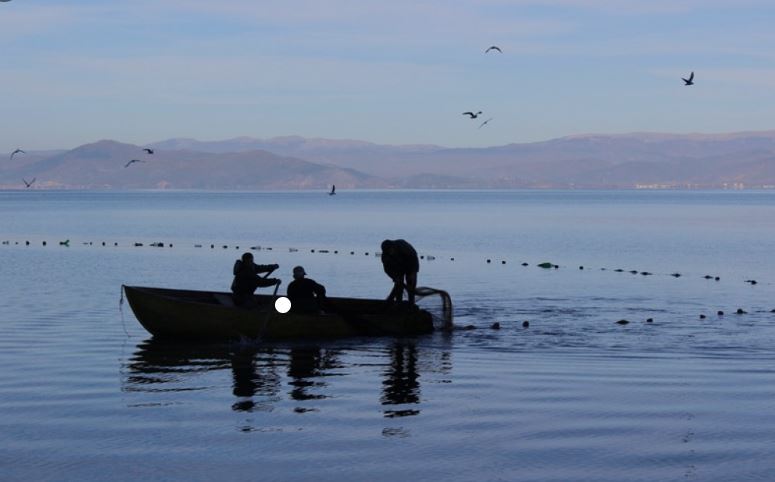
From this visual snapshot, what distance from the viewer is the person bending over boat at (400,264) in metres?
30.2

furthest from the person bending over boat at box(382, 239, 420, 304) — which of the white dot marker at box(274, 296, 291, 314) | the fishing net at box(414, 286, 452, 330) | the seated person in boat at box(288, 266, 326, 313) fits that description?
the white dot marker at box(274, 296, 291, 314)

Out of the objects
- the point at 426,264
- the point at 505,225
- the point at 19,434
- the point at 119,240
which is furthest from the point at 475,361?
the point at 505,225

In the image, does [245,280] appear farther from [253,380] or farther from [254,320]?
[253,380]

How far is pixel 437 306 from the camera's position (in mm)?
31766

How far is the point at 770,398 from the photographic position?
20.5 meters

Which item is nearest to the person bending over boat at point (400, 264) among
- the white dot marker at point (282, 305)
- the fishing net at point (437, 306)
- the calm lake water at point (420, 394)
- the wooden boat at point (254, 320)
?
the wooden boat at point (254, 320)

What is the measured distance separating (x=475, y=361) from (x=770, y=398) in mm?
7214

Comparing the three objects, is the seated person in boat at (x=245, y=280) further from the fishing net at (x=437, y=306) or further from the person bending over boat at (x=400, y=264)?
the fishing net at (x=437, y=306)

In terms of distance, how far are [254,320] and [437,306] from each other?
5.30 meters

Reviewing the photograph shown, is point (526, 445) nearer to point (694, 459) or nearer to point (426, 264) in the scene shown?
point (694, 459)

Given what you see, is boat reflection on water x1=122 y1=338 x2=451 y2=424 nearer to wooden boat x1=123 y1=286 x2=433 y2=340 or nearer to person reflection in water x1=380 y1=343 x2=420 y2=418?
person reflection in water x1=380 y1=343 x2=420 y2=418

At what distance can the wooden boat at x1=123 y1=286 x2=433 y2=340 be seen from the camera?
29.1m

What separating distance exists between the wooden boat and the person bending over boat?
525 mm

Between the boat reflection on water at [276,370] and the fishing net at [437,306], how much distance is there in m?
2.22
